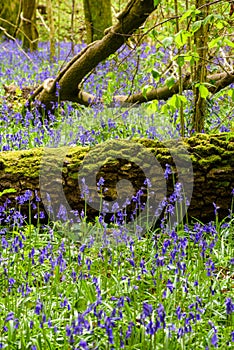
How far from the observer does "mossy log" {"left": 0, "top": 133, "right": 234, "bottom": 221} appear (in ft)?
13.8

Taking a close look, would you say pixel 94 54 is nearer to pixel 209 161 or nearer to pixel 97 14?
pixel 209 161

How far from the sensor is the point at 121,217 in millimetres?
3686

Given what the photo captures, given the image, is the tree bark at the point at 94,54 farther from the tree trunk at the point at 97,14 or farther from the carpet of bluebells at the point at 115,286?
the tree trunk at the point at 97,14

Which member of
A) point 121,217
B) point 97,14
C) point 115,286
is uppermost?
point 97,14

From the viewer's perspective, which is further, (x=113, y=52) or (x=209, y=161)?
(x=113, y=52)

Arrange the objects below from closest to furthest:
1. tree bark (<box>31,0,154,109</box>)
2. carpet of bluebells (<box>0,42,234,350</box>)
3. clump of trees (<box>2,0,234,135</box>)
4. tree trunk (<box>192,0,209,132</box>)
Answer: carpet of bluebells (<box>0,42,234,350</box>) → clump of trees (<box>2,0,234,135</box>) → tree bark (<box>31,0,154,109</box>) → tree trunk (<box>192,0,209,132</box>)

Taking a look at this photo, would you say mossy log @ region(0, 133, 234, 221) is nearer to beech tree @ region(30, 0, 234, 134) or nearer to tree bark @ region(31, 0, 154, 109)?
beech tree @ region(30, 0, 234, 134)

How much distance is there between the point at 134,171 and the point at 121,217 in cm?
65

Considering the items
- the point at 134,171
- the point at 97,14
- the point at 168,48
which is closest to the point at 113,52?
the point at 168,48

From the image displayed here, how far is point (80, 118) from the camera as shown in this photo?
679cm

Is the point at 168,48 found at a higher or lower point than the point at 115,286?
higher

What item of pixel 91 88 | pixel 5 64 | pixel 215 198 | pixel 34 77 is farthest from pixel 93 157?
pixel 5 64

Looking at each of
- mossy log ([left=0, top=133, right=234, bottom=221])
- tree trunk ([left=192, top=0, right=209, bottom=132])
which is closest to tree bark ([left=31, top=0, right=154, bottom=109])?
tree trunk ([left=192, top=0, right=209, bottom=132])

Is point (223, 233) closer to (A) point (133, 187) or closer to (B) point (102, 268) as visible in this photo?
(A) point (133, 187)
